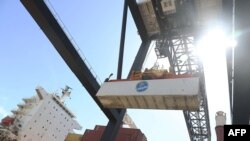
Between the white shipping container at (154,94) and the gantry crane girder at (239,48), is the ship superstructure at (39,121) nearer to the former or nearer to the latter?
the white shipping container at (154,94)

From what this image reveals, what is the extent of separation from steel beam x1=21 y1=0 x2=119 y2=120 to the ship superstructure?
2713 cm

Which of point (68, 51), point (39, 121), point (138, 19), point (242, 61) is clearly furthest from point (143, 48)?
point (39, 121)

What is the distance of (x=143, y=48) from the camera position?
13.8 metres

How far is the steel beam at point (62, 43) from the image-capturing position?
27.6ft

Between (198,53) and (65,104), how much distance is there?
31.5 metres

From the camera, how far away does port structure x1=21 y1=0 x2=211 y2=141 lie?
876cm

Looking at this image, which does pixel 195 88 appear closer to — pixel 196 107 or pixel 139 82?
pixel 196 107

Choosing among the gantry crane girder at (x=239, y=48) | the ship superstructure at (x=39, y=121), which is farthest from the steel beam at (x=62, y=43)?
the ship superstructure at (x=39, y=121)

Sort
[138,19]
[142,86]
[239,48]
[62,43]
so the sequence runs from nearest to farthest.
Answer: [239,48] < [142,86] < [62,43] < [138,19]

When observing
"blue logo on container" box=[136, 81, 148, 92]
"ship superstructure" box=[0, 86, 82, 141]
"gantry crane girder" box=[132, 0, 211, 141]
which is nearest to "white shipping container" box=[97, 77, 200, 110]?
"blue logo on container" box=[136, 81, 148, 92]

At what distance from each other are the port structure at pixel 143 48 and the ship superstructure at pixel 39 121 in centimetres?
2228

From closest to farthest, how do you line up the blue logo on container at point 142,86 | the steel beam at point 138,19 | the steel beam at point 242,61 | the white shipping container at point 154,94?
the steel beam at point 242,61, the white shipping container at point 154,94, the blue logo on container at point 142,86, the steel beam at point 138,19

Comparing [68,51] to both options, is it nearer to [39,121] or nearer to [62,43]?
[62,43]

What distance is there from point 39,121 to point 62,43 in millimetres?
29145
